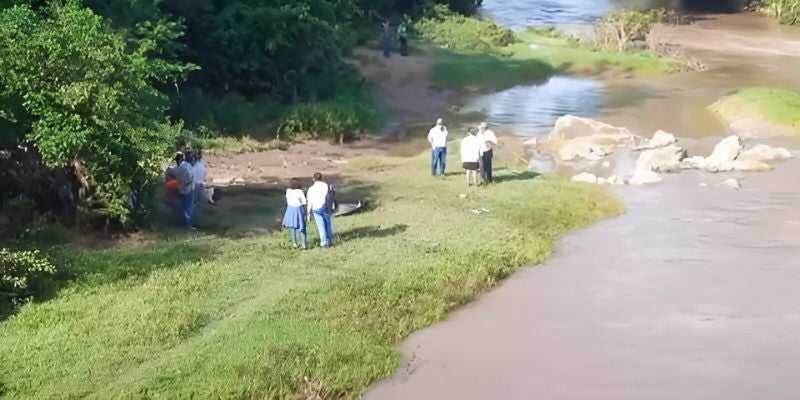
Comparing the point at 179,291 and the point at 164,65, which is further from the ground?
the point at 164,65

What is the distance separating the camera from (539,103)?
3819 centimetres

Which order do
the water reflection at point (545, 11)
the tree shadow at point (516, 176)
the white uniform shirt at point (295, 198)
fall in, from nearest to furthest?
the white uniform shirt at point (295, 198) < the tree shadow at point (516, 176) < the water reflection at point (545, 11)

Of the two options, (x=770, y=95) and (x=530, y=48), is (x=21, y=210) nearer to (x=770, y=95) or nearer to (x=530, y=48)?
(x=770, y=95)

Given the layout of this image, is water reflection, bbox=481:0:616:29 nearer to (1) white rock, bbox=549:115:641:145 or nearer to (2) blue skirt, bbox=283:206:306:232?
(1) white rock, bbox=549:115:641:145

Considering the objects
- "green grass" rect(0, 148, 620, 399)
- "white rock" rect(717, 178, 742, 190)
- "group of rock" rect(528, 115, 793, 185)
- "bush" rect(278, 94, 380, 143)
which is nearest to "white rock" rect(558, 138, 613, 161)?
"group of rock" rect(528, 115, 793, 185)

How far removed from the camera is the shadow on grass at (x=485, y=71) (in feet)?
136

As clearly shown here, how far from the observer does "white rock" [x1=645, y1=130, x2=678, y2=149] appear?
94.7 feet

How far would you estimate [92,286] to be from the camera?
44.9 ft

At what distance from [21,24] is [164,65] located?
17.0 ft

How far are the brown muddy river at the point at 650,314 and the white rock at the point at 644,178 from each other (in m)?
0.37

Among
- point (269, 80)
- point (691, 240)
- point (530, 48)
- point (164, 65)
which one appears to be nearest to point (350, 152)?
point (269, 80)

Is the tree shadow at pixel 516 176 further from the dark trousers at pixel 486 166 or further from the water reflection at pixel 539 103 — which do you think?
the water reflection at pixel 539 103

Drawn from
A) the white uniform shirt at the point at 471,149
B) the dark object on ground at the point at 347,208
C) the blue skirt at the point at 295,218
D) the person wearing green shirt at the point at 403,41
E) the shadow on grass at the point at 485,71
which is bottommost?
the dark object on ground at the point at 347,208

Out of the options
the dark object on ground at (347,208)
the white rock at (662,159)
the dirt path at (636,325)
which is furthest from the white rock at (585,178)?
the dark object on ground at (347,208)
